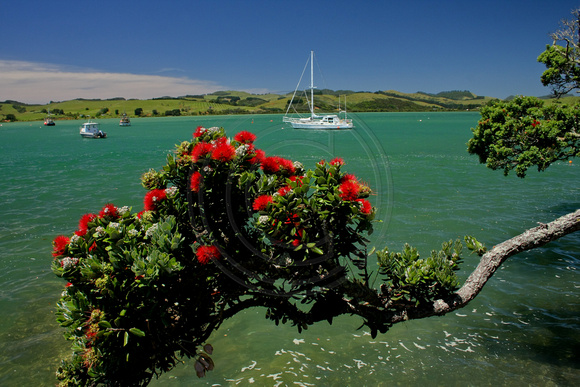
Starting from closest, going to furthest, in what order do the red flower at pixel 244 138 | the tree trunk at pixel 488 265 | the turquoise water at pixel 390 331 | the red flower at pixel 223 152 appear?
the red flower at pixel 223 152 → the red flower at pixel 244 138 → the tree trunk at pixel 488 265 → the turquoise water at pixel 390 331

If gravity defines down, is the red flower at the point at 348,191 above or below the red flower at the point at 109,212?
above

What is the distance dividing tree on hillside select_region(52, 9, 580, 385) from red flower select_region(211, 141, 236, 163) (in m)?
0.01

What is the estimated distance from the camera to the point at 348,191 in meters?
3.87

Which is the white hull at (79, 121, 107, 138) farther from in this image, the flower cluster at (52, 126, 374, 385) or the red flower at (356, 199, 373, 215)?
the red flower at (356, 199, 373, 215)

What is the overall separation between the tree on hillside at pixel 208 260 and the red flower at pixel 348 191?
0.04 ft

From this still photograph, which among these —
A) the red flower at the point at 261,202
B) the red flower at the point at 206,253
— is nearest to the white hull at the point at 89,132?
the red flower at the point at 206,253

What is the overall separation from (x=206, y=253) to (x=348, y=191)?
1787mm

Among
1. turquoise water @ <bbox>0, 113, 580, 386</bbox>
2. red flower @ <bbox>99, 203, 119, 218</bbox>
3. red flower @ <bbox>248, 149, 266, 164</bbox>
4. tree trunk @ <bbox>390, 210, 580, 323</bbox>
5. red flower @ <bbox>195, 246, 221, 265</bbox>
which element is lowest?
turquoise water @ <bbox>0, 113, 580, 386</bbox>

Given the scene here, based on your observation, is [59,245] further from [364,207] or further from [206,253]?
[364,207]

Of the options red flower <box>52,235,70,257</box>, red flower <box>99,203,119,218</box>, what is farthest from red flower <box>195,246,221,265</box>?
red flower <box>52,235,70,257</box>

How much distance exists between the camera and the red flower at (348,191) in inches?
152

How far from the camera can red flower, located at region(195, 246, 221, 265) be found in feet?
13.7

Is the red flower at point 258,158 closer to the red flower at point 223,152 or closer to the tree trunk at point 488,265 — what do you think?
the red flower at point 223,152

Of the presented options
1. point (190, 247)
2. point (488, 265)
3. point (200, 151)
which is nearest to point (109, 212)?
point (190, 247)
